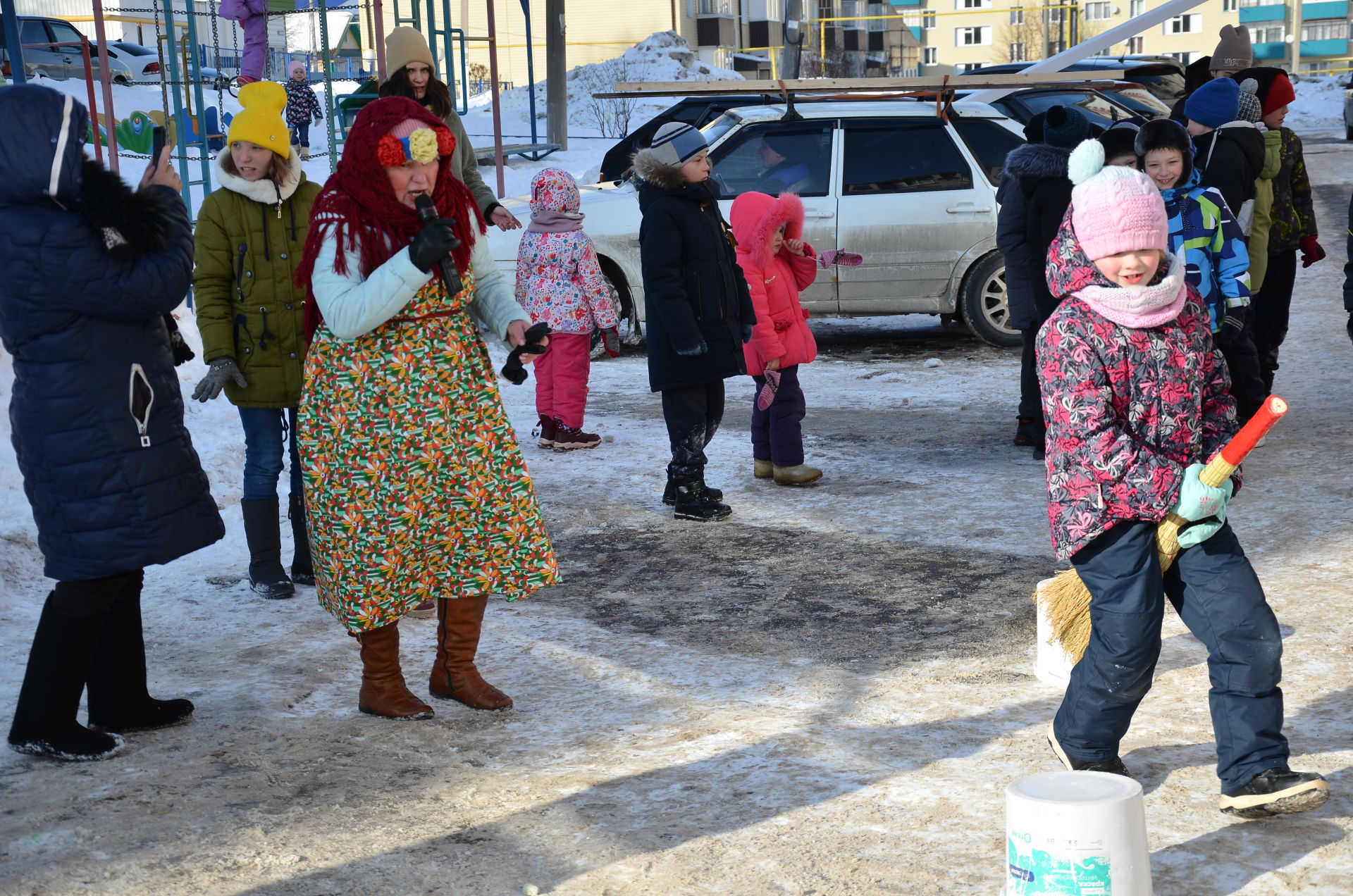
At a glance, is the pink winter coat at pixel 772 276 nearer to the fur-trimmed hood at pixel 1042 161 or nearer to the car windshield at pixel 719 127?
the fur-trimmed hood at pixel 1042 161

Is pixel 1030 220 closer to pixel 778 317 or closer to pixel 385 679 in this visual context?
pixel 778 317

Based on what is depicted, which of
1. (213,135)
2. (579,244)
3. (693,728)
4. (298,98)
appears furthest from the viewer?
(298,98)

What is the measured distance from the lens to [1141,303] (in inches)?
124

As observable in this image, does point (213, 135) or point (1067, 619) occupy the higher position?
point (213, 135)

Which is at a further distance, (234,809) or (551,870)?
(234,809)

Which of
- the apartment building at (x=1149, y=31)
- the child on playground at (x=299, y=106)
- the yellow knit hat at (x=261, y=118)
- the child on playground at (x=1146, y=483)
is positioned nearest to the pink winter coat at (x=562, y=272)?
the yellow knit hat at (x=261, y=118)

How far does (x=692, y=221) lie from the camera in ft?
19.9

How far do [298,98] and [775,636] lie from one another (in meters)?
16.2

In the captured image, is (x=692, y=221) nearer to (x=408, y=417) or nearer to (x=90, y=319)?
(x=408, y=417)

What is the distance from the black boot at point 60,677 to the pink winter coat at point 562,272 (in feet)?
13.9

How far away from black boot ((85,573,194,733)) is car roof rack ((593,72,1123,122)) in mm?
6818

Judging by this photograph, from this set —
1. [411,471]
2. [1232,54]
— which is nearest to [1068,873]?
[411,471]

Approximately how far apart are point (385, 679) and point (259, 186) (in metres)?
1.90

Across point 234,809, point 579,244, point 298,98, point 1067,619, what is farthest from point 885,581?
point 298,98
